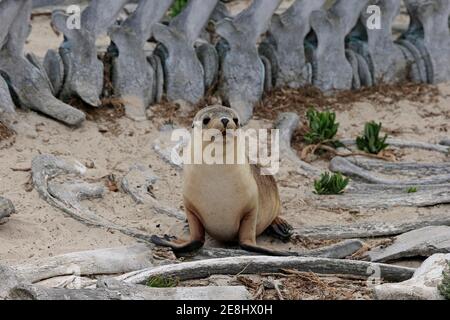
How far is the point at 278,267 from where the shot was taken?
21.4 feet

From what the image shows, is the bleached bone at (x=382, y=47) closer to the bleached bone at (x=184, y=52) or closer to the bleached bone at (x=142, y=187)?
the bleached bone at (x=184, y=52)

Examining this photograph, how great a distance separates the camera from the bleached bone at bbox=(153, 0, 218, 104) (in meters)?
9.86

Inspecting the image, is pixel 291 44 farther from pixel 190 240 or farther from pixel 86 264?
pixel 86 264

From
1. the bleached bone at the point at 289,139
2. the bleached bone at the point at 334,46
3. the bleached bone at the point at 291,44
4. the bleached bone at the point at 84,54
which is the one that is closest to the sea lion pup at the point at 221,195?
the bleached bone at the point at 289,139

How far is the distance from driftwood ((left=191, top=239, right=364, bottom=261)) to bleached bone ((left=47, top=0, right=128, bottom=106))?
268 centimetres

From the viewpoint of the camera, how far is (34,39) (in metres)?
11.0

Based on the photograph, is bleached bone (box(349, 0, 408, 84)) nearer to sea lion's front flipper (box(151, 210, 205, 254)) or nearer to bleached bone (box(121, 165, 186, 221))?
bleached bone (box(121, 165, 186, 221))

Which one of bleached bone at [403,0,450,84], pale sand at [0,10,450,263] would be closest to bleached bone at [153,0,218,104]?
pale sand at [0,10,450,263]

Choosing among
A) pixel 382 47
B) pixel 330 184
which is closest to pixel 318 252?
pixel 330 184

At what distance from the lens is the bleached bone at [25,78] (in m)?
9.16

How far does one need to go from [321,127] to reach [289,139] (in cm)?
26

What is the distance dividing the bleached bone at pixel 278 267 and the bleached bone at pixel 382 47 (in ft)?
14.4

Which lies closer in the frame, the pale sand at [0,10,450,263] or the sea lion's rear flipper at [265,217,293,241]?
the pale sand at [0,10,450,263]

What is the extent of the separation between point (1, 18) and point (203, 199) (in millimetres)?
2606
